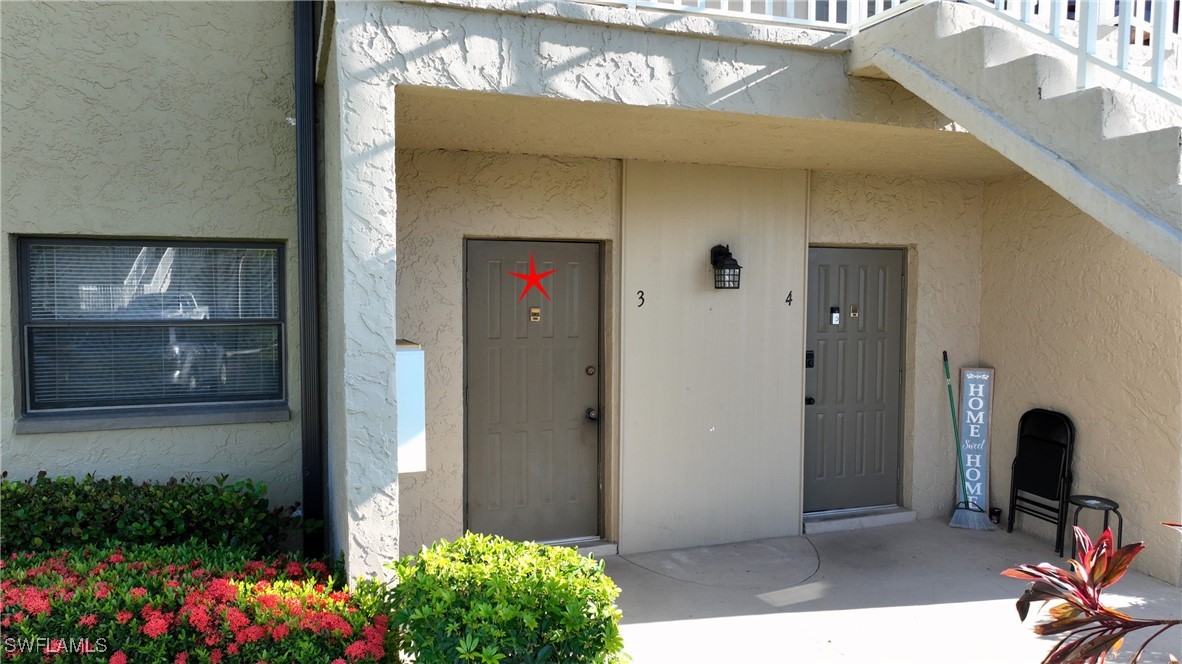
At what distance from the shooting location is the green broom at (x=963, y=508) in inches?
247

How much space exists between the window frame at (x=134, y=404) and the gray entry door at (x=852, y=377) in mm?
3982

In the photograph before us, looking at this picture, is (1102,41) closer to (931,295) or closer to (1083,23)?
(1083,23)

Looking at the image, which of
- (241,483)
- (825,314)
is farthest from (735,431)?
(241,483)

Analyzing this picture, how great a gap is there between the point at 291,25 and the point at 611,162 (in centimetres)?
228

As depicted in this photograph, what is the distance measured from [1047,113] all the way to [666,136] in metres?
2.06

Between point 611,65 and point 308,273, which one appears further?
point 308,273

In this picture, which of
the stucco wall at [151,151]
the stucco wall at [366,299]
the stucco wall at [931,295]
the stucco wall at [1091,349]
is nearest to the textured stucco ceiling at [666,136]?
the stucco wall at [366,299]

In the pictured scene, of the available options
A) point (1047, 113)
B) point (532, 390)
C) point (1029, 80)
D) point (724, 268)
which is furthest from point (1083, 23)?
point (532, 390)

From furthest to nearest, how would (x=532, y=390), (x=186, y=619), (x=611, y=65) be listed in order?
(x=532, y=390) < (x=611, y=65) < (x=186, y=619)

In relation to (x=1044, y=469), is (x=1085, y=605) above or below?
above

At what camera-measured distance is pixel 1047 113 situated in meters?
3.41

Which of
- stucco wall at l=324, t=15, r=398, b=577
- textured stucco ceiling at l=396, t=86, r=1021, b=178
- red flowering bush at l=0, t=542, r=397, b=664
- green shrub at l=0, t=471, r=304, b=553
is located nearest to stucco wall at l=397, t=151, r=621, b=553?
textured stucco ceiling at l=396, t=86, r=1021, b=178

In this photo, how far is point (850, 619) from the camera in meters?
4.58

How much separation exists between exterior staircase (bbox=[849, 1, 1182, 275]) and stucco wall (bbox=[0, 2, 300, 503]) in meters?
3.64
